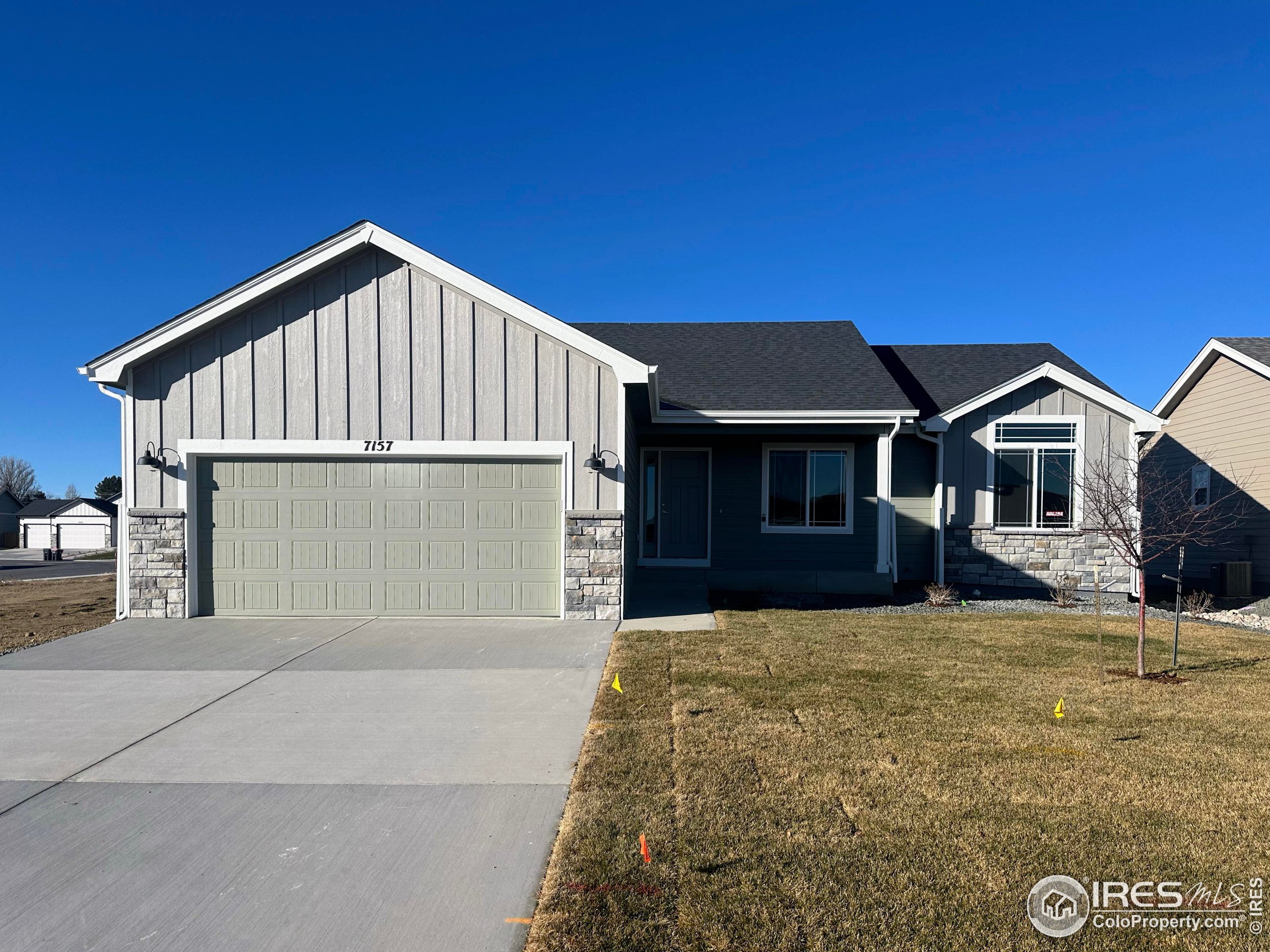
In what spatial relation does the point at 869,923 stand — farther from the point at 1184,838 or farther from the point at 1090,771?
the point at 1090,771

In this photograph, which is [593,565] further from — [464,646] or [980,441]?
[980,441]

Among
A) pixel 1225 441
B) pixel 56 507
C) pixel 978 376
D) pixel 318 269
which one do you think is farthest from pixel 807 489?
pixel 56 507

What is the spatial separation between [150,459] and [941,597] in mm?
11050

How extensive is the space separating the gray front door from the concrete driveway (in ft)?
18.5

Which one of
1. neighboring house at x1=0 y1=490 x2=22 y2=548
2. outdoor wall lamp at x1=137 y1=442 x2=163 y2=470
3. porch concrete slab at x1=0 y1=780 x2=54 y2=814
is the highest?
outdoor wall lamp at x1=137 y1=442 x2=163 y2=470

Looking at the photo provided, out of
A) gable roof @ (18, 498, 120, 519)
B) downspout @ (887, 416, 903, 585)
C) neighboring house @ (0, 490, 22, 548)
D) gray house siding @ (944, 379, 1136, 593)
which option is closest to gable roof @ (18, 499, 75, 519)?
gable roof @ (18, 498, 120, 519)

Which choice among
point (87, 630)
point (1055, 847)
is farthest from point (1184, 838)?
point (87, 630)

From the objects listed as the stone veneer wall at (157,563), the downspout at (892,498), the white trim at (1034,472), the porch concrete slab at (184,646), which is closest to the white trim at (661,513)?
the downspout at (892,498)

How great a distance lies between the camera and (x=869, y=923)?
110 inches

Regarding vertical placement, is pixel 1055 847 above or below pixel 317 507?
below

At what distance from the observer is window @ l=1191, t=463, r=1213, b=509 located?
1523 cm

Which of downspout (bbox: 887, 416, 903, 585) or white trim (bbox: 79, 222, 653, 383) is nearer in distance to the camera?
white trim (bbox: 79, 222, 653, 383)

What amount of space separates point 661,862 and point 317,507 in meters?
7.79

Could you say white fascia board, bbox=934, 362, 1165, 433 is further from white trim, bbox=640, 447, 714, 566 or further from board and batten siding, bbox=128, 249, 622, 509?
board and batten siding, bbox=128, 249, 622, 509
